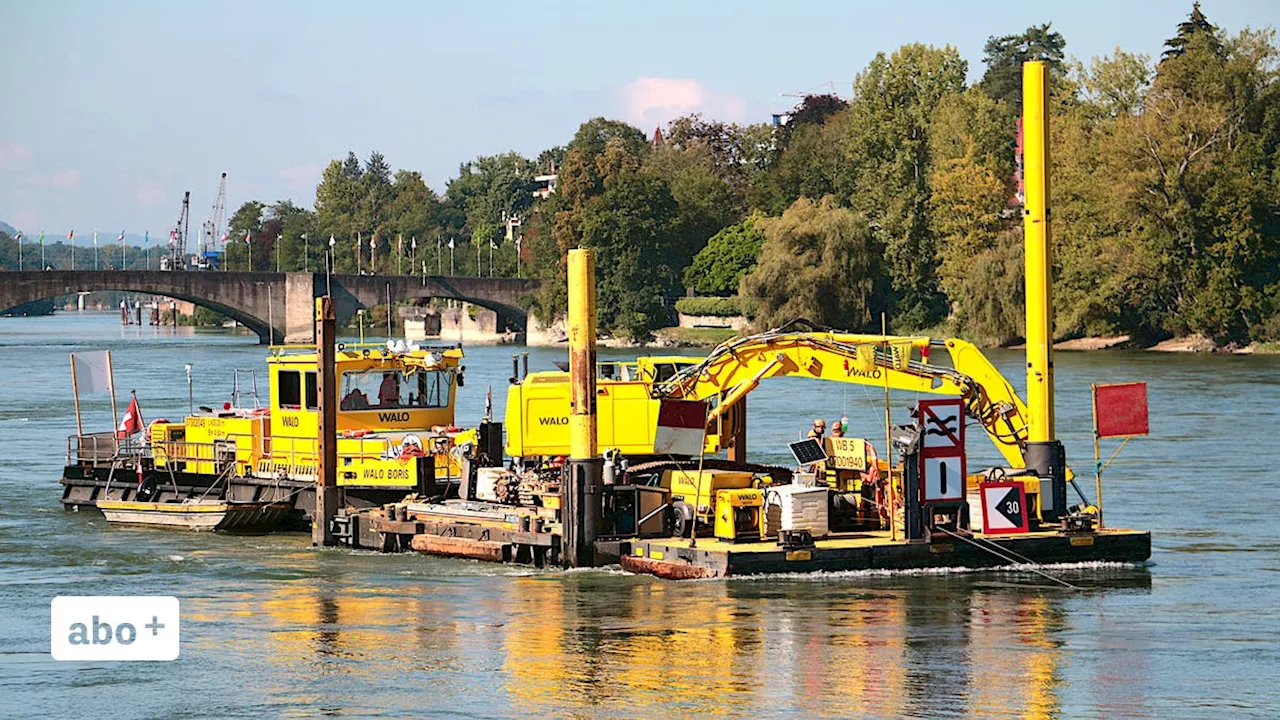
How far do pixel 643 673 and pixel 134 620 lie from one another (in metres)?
9.76

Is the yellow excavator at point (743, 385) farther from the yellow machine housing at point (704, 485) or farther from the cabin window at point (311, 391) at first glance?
the cabin window at point (311, 391)

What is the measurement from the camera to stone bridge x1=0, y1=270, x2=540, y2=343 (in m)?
142

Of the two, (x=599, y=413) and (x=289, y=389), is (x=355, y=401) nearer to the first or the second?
(x=289, y=389)

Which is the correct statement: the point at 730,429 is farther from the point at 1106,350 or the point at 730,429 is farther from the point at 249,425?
the point at 1106,350

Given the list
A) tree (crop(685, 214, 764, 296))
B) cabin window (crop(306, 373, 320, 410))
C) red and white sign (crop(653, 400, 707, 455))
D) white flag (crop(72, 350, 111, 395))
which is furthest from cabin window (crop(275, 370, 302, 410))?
tree (crop(685, 214, 764, 296))

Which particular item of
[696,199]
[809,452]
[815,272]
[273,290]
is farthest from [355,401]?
[696,199]

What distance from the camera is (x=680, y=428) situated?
33531 millimetres

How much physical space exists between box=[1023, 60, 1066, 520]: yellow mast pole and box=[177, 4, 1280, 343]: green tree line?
60.2m

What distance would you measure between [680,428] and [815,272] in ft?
290

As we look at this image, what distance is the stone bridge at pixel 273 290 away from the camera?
141875 mm

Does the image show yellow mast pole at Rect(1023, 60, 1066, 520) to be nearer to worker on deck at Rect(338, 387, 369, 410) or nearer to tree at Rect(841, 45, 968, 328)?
worker on deck at Rect(338, 387, 369, 410)

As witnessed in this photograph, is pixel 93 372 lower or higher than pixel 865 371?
higher

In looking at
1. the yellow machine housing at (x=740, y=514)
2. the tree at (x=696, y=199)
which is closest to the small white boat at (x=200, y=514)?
the yellow machine housing at (x=740, y=514)

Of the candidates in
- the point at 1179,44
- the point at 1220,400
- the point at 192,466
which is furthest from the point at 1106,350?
the point at 192,466
